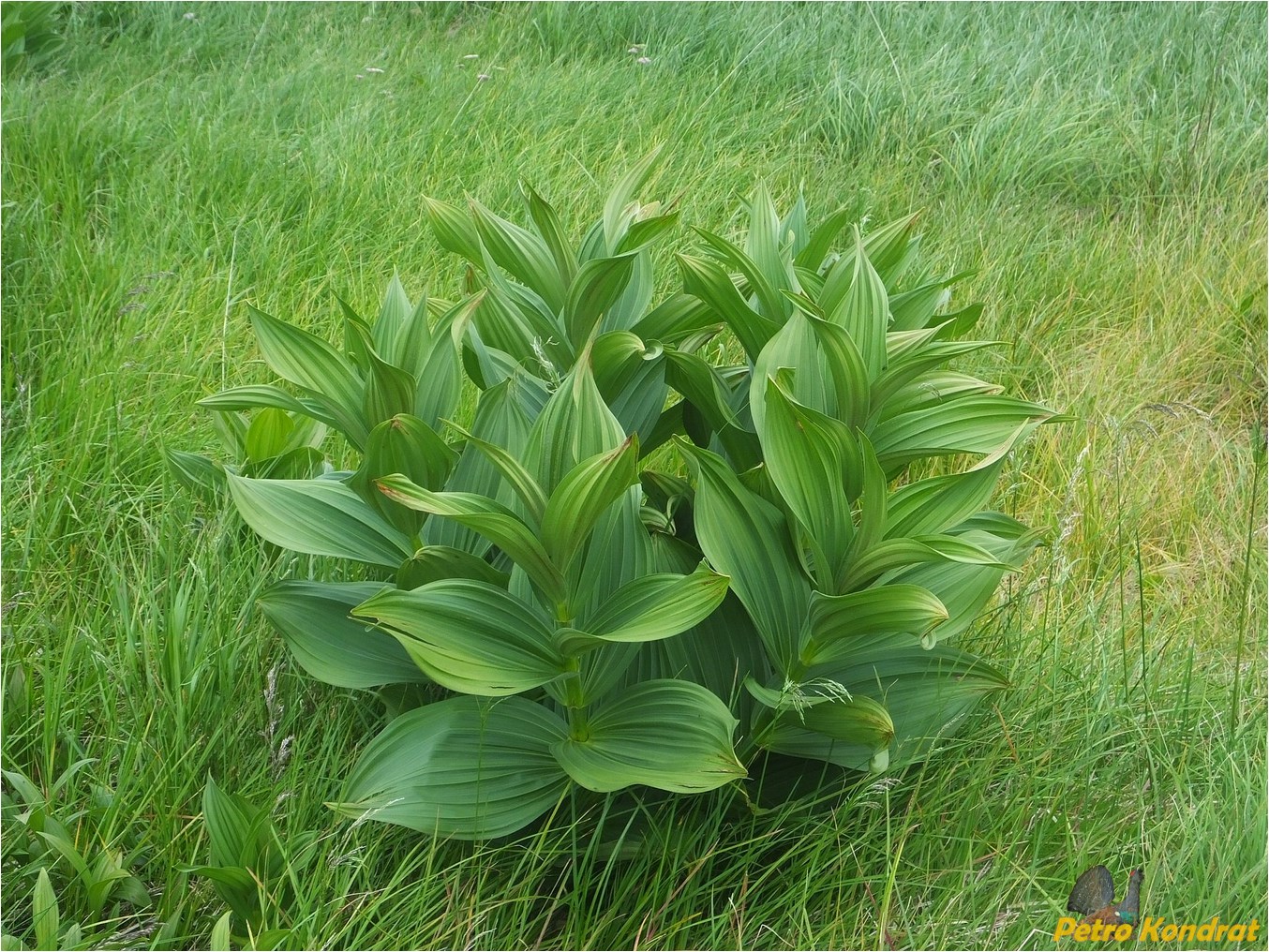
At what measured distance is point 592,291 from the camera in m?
1.53

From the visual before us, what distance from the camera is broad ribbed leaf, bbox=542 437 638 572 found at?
1155 mm

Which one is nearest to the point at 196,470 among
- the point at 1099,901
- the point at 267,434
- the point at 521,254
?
the point at 267,434

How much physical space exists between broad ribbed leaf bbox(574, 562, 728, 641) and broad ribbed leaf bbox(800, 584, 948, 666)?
165 millimetres

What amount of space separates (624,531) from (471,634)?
0.24m

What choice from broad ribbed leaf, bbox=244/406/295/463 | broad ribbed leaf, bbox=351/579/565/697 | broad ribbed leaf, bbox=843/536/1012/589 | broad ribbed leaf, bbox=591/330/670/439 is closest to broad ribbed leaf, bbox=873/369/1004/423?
broad ribbed leaf, bbox=843/536/1012/589

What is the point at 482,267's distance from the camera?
1.67 meters

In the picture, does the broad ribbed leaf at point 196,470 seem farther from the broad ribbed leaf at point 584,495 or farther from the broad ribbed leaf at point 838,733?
the broad ribbed leaf at point 838,733

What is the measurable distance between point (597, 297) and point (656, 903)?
33.2 inches

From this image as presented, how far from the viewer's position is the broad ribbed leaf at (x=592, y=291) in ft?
4.83

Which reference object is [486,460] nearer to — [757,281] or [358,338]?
[358,338]

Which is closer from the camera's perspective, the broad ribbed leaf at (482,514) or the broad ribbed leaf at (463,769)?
the broad ribbed leaf at (482,514)

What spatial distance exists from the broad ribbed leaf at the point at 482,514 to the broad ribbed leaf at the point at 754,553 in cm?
22

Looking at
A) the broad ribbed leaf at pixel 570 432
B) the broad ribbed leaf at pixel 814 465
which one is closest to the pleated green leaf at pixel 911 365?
the broad ribbed leaf at pixel 814 465

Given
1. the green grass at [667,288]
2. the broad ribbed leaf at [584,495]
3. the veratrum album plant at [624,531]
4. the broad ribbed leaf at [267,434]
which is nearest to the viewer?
the broad ribbed leaf at [584,495]
